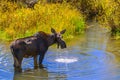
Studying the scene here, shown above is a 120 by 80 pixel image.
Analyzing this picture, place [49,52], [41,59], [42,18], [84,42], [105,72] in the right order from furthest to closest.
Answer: [42,18]
[84,42]
[49,52]
[41,59]
[105,72]

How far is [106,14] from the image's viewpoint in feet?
55.8

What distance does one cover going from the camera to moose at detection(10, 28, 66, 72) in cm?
1002

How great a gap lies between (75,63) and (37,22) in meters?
6.12

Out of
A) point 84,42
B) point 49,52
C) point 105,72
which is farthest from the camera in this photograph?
point 84,42

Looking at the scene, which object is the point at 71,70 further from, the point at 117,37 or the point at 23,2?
the point at 23,2

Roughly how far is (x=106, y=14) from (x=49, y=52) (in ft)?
16.8

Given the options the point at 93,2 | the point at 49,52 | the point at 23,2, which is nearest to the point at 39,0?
the point at 23,2

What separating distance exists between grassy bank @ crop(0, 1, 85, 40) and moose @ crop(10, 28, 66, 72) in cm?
508

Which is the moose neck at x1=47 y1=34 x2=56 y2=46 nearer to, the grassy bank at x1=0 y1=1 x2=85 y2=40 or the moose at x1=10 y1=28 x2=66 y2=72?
the moose at x1=10 y1=28 x2=66 y2=72

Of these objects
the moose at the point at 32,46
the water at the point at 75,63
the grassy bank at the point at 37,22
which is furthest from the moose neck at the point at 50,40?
the grassy bank at the point at 37,22

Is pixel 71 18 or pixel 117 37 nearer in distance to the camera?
pixel 117 37

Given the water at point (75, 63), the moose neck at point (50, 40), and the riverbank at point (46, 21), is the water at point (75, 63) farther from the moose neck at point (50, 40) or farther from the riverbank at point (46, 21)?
the riverbank at point (46, 21)

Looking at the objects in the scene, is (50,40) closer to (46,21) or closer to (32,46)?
(32,46)

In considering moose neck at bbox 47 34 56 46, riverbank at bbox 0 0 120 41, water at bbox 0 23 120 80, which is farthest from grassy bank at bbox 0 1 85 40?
moose neck at bbox 47 34 56 46
